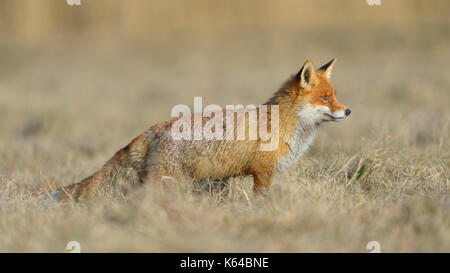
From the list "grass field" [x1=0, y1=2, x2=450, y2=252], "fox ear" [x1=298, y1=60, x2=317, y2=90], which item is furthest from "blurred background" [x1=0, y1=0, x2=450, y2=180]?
"fox ear" [x1=298, y1=60, x2=317, y2=90]

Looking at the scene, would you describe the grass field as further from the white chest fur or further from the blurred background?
the white chest fur

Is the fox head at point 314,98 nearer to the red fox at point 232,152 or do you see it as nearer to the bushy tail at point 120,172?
the red fox at point 232,152

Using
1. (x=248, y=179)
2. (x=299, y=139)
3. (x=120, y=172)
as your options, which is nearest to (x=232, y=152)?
(x=248, y=179)

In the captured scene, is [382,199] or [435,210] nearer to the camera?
[435,210]

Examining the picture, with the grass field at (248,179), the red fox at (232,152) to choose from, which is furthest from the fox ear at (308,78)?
the grass field at (248,179)

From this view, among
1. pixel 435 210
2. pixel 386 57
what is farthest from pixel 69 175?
pixel 386 57

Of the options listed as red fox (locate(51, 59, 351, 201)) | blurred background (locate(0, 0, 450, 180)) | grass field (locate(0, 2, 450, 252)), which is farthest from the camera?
blurred background (locate(0, 0, 450, 180))

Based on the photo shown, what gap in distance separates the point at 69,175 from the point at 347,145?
4207 mm

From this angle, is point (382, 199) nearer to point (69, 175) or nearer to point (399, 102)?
point (69, 175)

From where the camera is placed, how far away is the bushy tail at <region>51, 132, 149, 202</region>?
17.5 feet

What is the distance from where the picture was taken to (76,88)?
18297mm

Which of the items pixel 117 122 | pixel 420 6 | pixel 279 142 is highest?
pixel 420 6

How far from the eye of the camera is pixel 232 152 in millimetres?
5285

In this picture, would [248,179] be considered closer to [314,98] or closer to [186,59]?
[314,98]
